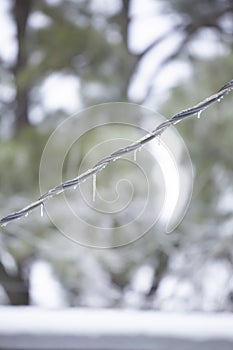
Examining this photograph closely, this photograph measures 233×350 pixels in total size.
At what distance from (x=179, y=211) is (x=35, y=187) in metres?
0.93

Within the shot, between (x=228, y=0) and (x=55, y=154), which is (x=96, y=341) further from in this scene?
(x=228, y=0)

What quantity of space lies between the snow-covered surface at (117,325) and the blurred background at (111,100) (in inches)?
76.9

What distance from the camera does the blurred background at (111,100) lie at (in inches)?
125

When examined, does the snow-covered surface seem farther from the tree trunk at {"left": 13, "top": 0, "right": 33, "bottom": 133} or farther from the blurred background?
the tree trunk at {"left": 13, "top": 0, "right": 33, "bottom": 133}

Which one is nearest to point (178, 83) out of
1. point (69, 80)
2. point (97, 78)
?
point (97, 78)

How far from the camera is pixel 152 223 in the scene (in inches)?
121

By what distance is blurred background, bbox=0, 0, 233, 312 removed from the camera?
3.17 meters

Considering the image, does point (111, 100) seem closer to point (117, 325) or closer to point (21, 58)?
point (21, 58)

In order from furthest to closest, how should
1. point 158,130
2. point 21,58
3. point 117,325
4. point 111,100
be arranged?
1. point 21,58
2. point 111,100
3. point 117,325
4. point 158,130

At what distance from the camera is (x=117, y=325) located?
87 cm

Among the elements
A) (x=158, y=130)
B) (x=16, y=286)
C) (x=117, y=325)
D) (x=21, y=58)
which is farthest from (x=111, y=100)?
(x=158, y=130)

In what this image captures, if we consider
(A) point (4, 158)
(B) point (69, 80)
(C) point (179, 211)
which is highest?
(B) point (69, 80)

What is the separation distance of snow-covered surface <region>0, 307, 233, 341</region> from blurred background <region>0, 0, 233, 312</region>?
1.95 meters

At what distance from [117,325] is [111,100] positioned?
8.39ft
